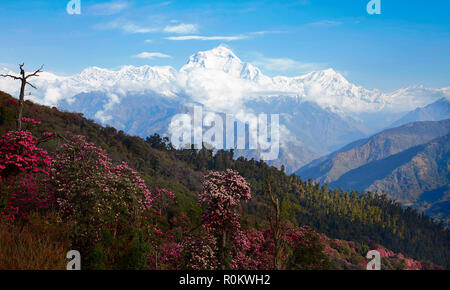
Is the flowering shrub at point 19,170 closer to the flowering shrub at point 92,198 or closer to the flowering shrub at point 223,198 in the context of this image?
the flowering shrub at point 92,198

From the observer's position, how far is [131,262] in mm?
9812

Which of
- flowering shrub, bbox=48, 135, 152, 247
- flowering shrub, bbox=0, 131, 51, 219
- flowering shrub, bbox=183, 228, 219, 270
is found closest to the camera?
flowering shrub, bbox=0, 131, 51, 219

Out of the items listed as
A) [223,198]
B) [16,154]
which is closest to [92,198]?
[16,154]

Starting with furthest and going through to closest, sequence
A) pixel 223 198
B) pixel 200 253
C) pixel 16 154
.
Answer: pixel 223 198, pixel 200 253, pixel 16 154

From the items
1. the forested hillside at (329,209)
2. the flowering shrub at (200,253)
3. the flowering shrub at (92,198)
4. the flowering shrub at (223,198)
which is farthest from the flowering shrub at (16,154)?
the forested hillside at (329,209)

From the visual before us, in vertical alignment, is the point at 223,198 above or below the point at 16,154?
below

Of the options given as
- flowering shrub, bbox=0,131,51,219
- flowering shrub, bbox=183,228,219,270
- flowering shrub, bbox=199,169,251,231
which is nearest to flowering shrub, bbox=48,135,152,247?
flowering shrub, bbox=0,131,51,219

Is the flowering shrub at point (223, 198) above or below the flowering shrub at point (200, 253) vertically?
above

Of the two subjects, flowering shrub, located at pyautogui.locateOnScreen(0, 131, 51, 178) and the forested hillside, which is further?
the forested hillside

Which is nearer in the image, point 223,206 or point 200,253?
point 200,253

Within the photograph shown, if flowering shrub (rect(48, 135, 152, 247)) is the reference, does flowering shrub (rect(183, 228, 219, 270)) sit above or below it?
below

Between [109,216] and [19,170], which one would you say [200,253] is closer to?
[109,216]

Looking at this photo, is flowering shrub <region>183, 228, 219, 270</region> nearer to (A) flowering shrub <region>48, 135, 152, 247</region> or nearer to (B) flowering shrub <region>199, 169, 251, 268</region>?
(B) flowering shrub <region>199, 169, 251, 268</region>
